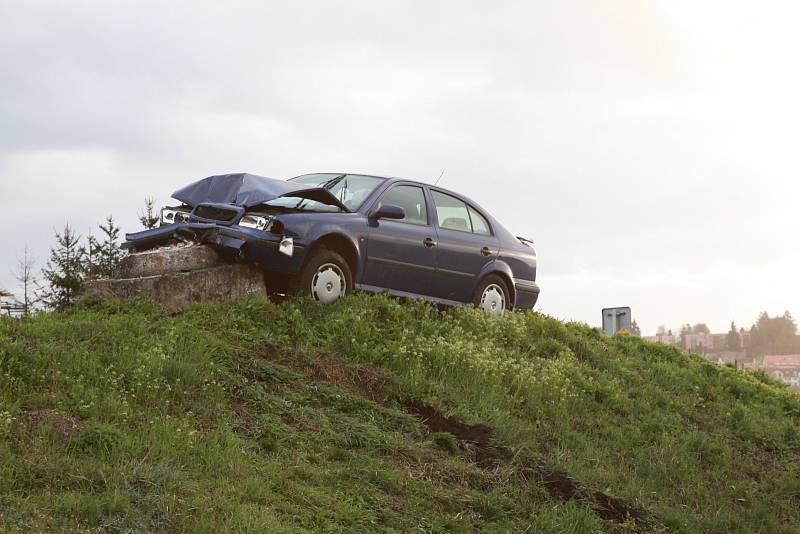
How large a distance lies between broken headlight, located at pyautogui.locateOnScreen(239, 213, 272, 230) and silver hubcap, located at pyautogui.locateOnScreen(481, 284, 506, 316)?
4057mm

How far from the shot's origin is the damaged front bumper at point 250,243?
39.1 ft

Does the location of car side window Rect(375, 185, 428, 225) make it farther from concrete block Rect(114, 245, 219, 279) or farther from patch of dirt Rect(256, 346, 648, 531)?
patch of dirt Rect(256, 346, 648, 531)

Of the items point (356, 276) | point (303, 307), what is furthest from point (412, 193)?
point (303, 307)

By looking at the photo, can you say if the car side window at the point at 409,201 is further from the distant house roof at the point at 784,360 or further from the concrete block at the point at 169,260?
the distant house roof at the point at 784,360

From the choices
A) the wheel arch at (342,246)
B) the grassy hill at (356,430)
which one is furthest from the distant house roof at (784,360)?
the wheel arch at (342,246)

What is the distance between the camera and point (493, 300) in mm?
14820

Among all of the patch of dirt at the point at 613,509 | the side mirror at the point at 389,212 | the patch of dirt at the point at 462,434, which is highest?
the side mirror at the point at 389,212

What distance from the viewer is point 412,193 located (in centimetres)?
1391

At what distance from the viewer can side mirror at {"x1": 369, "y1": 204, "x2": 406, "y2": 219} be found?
1270cm

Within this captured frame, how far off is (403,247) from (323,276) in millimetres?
1425

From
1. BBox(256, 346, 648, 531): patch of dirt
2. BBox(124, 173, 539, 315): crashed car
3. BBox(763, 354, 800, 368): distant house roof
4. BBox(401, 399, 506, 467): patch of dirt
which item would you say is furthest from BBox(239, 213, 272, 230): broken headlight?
BBox(763, 354, 800, 368): distant house roof

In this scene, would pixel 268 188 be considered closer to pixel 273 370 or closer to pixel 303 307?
pixel 303 307

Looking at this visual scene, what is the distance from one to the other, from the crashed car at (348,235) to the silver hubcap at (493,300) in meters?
0.02

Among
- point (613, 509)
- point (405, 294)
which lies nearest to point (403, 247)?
point (405, 294)
